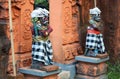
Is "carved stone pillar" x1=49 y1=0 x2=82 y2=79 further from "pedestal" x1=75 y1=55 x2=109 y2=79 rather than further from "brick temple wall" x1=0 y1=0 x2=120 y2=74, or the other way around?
"pedestal" x1=75 y1=55 x2=109 y2=79

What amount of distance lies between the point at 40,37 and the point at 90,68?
1725 mm

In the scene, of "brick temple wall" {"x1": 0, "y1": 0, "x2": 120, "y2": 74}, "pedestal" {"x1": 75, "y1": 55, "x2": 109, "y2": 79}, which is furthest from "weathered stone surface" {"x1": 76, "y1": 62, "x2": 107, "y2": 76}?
"brick temple wall" {"x1": 0, "y1": 0, "x2": 120, "y2": 74}

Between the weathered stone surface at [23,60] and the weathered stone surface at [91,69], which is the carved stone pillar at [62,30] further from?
the weathered stone surface at [23,60]

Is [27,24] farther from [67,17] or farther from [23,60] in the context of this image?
[67,17]

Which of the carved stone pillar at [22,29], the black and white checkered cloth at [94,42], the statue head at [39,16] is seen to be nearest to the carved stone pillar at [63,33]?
the black and white checkered cloth at [94,42]

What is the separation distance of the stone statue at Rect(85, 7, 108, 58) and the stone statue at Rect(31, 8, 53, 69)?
143 cm

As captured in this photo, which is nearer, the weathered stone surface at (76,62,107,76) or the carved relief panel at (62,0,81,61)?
the carved relief panel at (62,0,81,61)

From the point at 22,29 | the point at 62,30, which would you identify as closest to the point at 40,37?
the point at 22,29

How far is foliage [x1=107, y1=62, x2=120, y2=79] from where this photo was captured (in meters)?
7.20

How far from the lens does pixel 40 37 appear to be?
214 inches

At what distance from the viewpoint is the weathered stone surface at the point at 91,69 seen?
6.80 metres

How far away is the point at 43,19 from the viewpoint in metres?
5.43

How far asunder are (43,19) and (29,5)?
1.98ft

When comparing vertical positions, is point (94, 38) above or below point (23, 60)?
above
